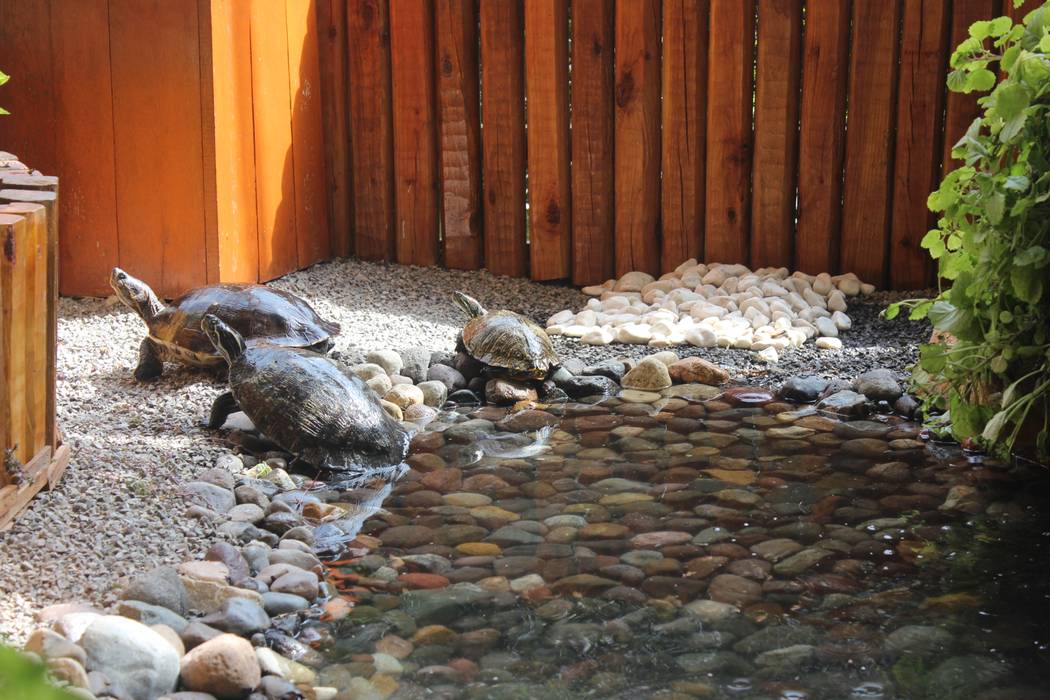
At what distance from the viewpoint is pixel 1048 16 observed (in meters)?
3.29

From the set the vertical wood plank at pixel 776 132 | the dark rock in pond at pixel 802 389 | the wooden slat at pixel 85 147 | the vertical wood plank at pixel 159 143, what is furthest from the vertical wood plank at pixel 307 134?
the dark rock in pond at pixel 802 389

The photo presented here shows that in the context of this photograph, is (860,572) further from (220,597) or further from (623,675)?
(220,597)

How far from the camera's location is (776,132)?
5.94 meters

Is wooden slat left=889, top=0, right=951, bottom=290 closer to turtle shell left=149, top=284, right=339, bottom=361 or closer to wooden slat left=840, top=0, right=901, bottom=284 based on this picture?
wooden slat left=840, top=0, right=901, bottom=284

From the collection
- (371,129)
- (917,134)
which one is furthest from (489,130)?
(917,134)

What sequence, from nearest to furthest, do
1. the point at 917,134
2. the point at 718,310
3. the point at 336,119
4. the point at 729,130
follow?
the point at 718,310, the point at 917,134, the point at 729,130, the point at 336,119

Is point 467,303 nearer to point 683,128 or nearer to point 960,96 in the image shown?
point 683,128

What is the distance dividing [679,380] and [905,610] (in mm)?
2302

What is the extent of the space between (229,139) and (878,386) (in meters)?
3.23

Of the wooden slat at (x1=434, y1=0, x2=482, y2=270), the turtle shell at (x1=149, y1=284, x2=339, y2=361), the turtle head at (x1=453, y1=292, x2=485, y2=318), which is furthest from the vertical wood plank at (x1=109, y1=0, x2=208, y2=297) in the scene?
the wooden slat at (x1=434, y1=0, x2=482, y2=270)

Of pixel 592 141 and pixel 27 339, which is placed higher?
pixel 592 141

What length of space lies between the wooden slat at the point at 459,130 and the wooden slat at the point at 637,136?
0.83 m

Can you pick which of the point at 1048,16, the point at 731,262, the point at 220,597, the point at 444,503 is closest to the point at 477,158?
the point at 731,262

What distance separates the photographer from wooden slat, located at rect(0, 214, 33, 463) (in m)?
2.79
